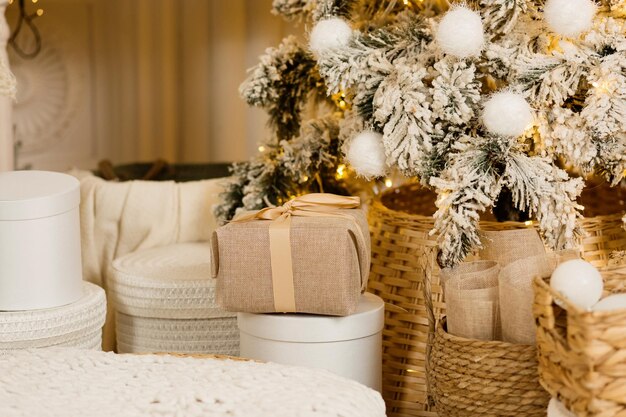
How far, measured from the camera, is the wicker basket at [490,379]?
1.26 meters

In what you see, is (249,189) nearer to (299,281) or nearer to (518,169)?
(299,281)

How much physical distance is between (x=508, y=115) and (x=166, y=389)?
2.11 ft

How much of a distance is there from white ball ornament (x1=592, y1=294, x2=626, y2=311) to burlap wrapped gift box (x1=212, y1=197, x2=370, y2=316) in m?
0.40

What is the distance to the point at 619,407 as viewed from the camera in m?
1.07

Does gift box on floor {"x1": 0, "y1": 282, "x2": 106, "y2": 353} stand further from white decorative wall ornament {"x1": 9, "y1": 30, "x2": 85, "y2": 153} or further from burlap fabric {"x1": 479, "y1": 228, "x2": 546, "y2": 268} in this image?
white decorative wall ornament {"x1": 9, "y1": 30, "x2": 85, "y2": 153}

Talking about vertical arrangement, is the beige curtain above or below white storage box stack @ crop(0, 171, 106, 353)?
above

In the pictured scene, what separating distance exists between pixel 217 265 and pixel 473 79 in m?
0.51

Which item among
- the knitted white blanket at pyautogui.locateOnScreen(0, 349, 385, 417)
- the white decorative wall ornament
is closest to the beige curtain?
the white decorative wall ornament

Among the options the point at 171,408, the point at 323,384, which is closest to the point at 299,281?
the point at 323,384

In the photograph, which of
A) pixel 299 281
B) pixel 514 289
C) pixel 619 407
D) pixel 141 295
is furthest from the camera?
pixel 141 295

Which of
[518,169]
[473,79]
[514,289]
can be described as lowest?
[514,289]

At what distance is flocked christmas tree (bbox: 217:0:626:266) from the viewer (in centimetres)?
134

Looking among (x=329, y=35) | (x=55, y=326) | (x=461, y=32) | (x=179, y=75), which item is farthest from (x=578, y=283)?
(x=179, y=75)

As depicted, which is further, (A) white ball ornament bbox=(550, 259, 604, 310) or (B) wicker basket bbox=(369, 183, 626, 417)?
(B) wicker basket bbox=(369, 183, 626, 417)
